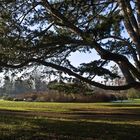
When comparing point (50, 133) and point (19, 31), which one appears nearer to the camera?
point (19, 31)

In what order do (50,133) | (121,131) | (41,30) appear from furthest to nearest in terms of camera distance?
(121,131)
(50,133)
(41,30)

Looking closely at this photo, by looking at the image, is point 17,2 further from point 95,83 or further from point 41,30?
point 95,83

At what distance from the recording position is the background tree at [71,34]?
44.0 ft

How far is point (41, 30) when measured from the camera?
1447 cm

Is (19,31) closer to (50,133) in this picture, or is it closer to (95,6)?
(95,6)

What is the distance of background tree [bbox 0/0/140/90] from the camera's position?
13.4 metres

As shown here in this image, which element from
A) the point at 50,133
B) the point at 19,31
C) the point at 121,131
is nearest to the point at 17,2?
the point at 19,31

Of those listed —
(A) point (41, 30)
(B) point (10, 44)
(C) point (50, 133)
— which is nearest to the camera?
(B) point (10, 44)

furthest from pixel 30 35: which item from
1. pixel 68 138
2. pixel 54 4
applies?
pixel 68 138

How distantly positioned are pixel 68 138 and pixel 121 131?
3.45 m

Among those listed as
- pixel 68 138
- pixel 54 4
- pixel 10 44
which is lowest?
pixel 68 138

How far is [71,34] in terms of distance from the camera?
14906 mm

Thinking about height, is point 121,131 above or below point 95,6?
below

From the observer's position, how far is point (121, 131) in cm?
1722
